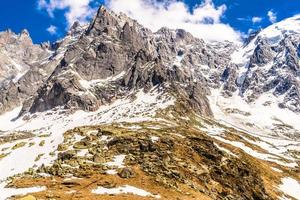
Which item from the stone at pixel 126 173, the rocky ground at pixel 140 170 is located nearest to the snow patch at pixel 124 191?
the rocky ground at pixel 140 170

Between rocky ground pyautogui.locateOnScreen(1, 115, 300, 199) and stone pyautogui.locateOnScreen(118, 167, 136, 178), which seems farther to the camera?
stone pyautogui.locateOnScreen(118, 167, 136, 178)

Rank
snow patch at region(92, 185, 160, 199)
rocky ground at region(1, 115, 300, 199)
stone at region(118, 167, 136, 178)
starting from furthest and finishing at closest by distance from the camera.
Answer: stone at region(118, 167, 136, 178) < rocky ground at region(1, 115, 300, 199) < snow patch at region(92, 185, 160, 199)

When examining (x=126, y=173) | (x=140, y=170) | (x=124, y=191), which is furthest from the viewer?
(x=140, y=170)

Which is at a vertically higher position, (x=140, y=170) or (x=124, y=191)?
(x=140, y=170)

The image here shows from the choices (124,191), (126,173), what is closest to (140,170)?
(126,173)

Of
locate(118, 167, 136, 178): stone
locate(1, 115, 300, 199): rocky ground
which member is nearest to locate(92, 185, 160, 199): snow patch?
locate(1, 115, 300, 199): rocky ground

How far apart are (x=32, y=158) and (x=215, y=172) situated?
2747 cm

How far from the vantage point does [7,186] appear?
54.1 meters

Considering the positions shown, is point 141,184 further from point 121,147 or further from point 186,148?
point 186,148

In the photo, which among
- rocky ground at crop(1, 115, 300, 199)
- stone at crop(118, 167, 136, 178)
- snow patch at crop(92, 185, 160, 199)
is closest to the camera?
snow patch at crop(92, 185, 160, 199)

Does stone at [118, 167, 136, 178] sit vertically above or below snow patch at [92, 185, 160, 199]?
above

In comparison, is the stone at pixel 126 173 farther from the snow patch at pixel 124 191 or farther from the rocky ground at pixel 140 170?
the snow patch at pixel 124 191

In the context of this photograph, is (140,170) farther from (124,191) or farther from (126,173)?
(124,191)

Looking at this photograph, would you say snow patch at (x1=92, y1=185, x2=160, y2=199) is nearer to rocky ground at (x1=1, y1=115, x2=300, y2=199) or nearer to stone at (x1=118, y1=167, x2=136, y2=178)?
rocky ground at (x1=1, y1=115, x2=300, y2=199)
